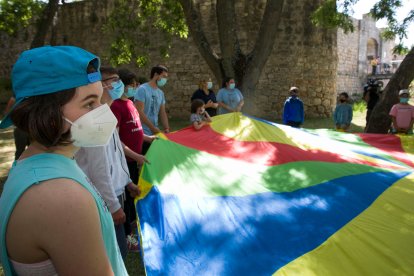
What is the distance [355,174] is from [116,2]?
14.0 m

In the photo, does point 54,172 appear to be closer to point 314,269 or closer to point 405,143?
point 314,269

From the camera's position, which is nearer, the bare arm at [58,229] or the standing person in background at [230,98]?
the bare arm at [58,229]

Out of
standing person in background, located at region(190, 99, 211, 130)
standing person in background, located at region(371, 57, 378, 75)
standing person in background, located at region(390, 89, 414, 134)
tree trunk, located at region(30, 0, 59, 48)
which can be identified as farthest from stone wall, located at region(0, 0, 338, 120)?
standing person in background, located at region(371, 57, 378, 75)

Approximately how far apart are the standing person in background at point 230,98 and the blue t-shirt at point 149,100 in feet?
8.65

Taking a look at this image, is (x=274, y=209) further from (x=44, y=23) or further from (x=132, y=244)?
(x=44, y=23)

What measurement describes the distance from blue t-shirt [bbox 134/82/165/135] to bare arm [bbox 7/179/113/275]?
12.4 ft

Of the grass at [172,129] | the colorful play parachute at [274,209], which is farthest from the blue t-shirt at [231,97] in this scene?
the grass at [172,129]

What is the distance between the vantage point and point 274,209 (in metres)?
3.12

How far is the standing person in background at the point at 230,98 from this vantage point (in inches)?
287

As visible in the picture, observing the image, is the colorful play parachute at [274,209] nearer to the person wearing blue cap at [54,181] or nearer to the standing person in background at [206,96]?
the person wearing blue cap at [54,181]

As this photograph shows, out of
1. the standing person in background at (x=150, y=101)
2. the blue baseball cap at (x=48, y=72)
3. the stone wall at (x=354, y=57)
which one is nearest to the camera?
the blue baseball cap at (x=48, y=72)

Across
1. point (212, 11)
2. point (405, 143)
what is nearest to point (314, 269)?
point (405, 143)

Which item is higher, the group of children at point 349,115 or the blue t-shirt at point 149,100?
the blue t-shirt at point 149,100

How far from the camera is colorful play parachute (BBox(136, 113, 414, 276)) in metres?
2.51
